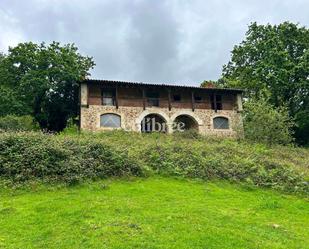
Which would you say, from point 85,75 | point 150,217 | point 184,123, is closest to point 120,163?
point 150,217

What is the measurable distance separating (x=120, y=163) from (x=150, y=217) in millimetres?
6638

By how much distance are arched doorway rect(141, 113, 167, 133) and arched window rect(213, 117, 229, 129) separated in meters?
4.96

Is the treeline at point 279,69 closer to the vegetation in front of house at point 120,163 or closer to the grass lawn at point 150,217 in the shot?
the vegetation in front of house at point 120,163

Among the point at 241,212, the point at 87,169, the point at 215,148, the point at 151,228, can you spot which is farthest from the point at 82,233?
the point at 215,148

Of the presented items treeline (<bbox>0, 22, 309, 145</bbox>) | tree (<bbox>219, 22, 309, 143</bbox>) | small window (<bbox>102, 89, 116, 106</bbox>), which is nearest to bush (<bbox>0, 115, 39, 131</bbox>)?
treeline (<bbox>0, 22, 309, 145</bbox>)

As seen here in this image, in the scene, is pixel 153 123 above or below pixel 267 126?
above

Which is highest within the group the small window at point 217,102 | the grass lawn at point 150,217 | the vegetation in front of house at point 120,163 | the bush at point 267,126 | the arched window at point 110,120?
the small window at point 217,102

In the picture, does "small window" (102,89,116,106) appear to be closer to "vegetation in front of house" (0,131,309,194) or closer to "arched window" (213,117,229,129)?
"arched window" (213,117,229,129)

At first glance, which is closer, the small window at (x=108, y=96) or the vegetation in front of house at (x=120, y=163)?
the vegetation in front of house at (x=120, y=163)

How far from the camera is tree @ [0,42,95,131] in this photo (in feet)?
131

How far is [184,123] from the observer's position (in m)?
40.9

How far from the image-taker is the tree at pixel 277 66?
42.9m

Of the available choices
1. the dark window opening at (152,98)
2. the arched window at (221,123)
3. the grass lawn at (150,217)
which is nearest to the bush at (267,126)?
the arched window at (221,123)

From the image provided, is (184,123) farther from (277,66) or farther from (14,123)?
(14,123)
